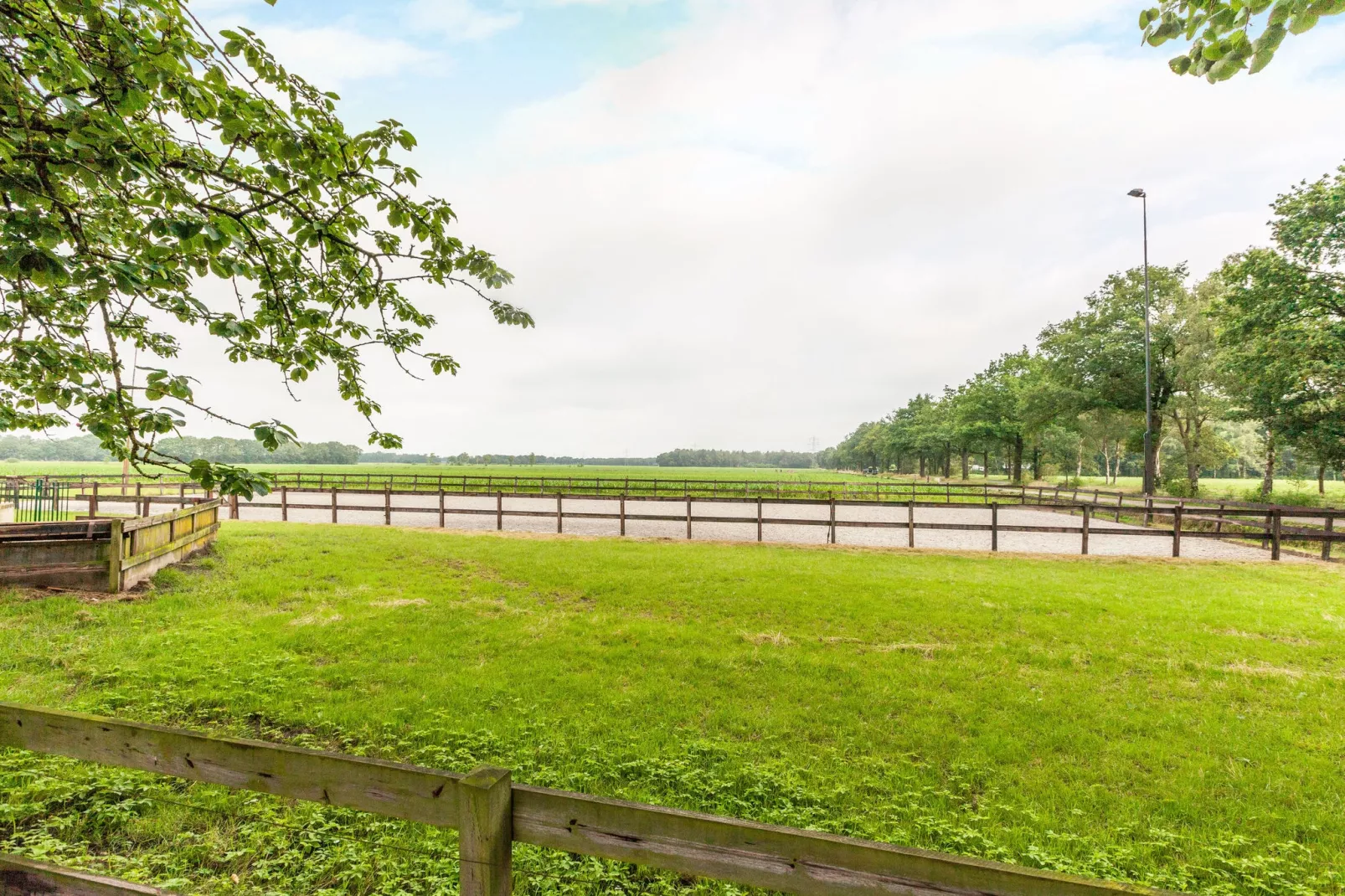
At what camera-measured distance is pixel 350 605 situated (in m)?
7.57

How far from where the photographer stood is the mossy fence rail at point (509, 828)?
151cm

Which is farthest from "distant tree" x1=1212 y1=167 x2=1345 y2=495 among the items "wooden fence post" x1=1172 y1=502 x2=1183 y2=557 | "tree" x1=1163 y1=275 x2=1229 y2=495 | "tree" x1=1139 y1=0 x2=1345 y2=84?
"tree" x1=1139 y1=0 x2=1345 y2=84

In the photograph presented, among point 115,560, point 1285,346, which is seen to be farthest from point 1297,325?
point 115,560

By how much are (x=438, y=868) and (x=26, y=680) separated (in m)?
4.87

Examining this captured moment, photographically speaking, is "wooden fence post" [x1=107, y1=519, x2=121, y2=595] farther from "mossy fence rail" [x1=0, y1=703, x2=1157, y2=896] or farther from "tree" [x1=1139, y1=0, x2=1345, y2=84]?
"tree" [x1=1139, y1=0, x2=1345, y2=84]

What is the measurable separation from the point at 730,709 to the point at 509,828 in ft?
11.0

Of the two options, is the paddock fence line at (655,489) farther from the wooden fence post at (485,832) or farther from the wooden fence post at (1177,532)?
the wooden fence post at (485,832)

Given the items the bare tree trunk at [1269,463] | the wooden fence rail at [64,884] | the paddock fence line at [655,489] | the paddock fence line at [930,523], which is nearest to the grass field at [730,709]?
the wooden fence rail at [64,884]

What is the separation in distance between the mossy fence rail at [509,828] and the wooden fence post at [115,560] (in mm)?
7275

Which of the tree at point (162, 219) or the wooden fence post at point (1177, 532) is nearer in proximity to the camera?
the tree at point (162, 219)

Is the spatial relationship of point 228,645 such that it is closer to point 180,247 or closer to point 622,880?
point 180,247

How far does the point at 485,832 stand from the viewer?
1.72m

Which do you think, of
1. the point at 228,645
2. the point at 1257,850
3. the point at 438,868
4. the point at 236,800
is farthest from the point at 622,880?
the point at 228,645

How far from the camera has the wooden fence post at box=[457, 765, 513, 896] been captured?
171cm
